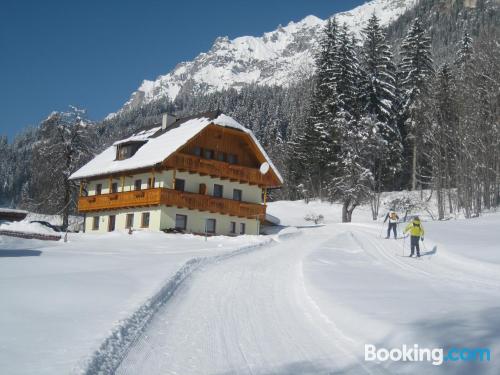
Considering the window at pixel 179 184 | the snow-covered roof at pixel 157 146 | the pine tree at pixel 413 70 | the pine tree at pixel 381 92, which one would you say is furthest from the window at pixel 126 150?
the pine tree at pixel 413 70

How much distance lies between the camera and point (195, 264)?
16.3 meters

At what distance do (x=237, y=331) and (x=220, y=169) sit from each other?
95.5 ft

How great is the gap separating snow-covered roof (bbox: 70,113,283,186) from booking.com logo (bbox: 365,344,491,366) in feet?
88.5

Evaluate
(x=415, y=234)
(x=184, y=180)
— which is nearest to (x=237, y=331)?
(x=415, y=234)

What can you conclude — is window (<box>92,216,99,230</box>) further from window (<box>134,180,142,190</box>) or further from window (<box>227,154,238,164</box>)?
window (<box>227,154,238,164</box>)

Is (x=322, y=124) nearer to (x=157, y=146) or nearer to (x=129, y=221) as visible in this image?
(x=157, y=146)

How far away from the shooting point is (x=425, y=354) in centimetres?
652

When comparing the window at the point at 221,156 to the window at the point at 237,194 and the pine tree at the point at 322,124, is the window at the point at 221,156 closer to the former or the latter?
the window at the point at 237,194

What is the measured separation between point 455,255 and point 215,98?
172 m

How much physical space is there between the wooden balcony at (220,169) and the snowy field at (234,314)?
679 inches

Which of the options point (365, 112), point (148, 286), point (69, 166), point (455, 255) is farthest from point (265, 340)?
point (365, 112)

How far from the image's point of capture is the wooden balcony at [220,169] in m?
34.5

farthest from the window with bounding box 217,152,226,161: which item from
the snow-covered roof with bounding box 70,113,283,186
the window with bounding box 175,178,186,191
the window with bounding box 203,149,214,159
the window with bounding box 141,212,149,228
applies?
the window with bounding box 141,212,149,228

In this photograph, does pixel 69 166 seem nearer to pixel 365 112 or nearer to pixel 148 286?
pixel 365 112
